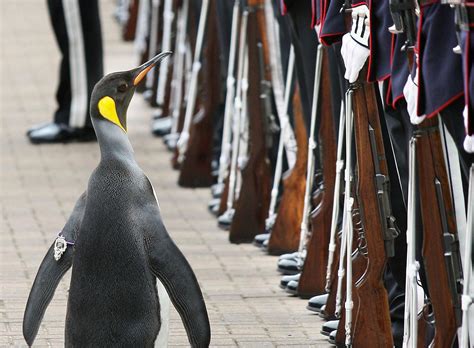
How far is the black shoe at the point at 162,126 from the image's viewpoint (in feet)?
31.4

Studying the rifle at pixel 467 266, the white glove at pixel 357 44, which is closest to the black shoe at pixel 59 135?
the white glove at pixel 357 44

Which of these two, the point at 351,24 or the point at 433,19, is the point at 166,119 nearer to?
the point at 351,24

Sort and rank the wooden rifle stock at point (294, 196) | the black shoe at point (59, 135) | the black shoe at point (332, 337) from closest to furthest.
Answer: the black shoe at point (332, 337) → the wooden rifle stock at point (294, 196) → the black shoe at point (59, 135)

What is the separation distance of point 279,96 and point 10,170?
7.76ft

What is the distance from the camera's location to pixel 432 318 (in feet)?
13.2

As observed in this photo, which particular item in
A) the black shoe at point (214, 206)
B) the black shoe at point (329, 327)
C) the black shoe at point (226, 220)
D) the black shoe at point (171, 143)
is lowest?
the black shoe at point (171, 143)

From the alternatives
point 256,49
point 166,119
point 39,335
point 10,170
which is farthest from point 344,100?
point 166,119

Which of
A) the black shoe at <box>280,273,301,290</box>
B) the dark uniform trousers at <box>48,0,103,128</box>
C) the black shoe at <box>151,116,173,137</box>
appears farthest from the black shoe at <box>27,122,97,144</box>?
the black shoe at <box>280,273,301,290</box>

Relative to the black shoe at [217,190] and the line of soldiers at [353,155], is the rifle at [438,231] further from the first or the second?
the black shoe at [217,190]

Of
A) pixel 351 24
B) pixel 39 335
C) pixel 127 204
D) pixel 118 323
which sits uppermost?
pixel 351 24

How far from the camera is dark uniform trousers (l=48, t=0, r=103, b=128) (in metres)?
9.30

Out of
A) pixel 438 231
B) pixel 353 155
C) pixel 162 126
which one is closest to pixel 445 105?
pixel 438 231

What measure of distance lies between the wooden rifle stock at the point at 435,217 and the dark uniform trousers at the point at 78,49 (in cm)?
564

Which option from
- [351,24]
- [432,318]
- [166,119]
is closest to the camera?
Result: [432,318]
